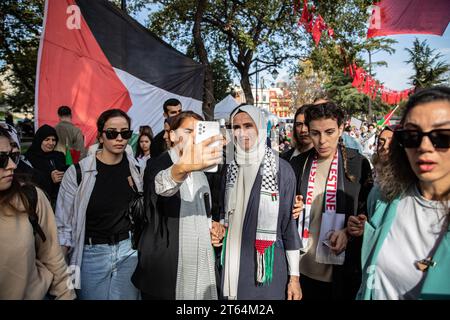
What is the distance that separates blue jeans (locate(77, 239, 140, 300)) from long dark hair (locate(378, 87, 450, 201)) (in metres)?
2.08

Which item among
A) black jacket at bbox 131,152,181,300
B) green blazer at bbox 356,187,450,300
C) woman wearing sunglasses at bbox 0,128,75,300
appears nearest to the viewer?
green blazer at bbox 356,187,450,300

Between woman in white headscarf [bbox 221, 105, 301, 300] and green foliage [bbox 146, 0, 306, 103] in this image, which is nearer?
woman in white headscarf [bbox 221, 105, 301, 300]

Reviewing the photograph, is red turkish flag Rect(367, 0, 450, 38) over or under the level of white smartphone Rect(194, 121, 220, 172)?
over

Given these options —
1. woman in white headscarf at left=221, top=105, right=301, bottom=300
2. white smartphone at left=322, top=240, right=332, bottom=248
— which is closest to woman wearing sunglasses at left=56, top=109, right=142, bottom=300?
woman in white headscarf at left=221, top=105, right=301, bottom=300

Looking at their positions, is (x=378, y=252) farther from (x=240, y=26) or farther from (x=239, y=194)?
(x=240, y=26)

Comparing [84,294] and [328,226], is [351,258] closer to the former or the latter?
[328,226]

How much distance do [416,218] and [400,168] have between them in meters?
0.27

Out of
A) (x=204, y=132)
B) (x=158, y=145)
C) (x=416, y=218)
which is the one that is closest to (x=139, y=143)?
(x=158, y=145)

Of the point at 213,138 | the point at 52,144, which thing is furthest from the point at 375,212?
the point at 52,144

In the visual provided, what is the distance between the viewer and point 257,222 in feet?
7.70

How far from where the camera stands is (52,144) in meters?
4.13

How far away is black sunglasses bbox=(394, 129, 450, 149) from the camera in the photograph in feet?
4.55

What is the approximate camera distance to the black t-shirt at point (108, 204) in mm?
2666

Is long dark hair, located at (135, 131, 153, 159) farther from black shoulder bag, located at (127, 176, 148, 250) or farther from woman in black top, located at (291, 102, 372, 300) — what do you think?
woman in black top, located at (291, 102, 372, 300)
